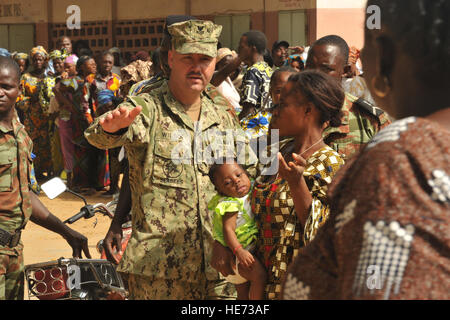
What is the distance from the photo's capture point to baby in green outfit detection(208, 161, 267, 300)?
3156 mm

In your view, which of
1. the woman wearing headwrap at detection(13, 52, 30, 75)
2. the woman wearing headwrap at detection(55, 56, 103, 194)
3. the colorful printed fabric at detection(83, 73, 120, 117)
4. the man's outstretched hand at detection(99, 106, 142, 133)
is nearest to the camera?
the man's outstretched hand at detection(99, 106, 142, 133)

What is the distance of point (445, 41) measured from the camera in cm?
136

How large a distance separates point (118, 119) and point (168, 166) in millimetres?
480

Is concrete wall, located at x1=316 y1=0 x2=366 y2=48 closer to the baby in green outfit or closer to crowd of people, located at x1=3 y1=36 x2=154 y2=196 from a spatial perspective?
crowd of people, located at x1=3 y1=36 x2=154 y2=196

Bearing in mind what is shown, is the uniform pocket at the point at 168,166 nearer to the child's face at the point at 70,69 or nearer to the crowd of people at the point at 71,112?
the crowd of people at the point at 71,112

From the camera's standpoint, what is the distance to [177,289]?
346 cm

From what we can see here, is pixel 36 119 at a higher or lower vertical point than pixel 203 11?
lower

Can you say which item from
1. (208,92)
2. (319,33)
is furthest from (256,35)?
(319,33)

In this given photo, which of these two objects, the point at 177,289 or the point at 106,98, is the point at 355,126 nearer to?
the point at 177,289

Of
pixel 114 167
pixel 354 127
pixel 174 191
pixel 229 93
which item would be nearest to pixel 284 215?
pixel 174 191

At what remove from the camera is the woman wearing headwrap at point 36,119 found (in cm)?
1198

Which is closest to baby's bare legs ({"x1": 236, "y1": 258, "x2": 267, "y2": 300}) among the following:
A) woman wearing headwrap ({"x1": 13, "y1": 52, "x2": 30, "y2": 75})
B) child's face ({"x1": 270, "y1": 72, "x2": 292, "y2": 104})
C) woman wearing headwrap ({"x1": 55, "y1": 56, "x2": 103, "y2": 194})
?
child's face ({"x1": 270, "y1": 72, "x2": 292, "y2": 104})

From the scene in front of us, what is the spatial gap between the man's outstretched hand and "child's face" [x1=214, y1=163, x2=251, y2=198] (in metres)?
0.57

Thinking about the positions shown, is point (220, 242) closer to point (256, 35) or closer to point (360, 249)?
point (360, 249)
